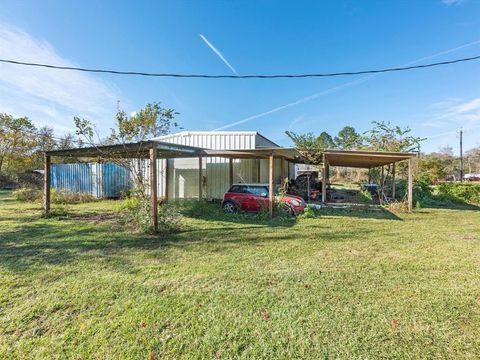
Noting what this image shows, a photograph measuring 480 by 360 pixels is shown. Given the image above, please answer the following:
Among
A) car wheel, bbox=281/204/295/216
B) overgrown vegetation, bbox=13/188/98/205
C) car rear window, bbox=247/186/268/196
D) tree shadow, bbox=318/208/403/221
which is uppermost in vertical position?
car rear window, bbox=247/186/268/196

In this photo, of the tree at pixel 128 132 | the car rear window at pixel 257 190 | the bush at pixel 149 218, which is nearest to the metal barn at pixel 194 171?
the tree at pixel 128 132

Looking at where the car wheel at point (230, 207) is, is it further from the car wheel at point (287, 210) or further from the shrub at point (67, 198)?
the shrub at point (67, 198)

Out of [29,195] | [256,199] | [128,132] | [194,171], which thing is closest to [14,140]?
[29,195]

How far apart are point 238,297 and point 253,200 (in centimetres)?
625

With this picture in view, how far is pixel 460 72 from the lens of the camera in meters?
10.4

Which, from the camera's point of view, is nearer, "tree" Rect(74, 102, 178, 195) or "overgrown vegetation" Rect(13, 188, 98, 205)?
"tree" Rect(74, 102, 178, 195)

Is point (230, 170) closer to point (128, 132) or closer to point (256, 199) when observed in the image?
point (256, 199)

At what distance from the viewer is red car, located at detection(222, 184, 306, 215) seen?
923 centimetres

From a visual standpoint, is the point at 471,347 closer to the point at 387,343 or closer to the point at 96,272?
the point at 387,343

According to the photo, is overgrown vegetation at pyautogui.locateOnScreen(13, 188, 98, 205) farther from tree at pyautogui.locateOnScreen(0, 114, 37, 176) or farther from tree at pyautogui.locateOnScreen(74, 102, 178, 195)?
tree at pyautogui.locateOnScreen(0, 114, 37, 176)

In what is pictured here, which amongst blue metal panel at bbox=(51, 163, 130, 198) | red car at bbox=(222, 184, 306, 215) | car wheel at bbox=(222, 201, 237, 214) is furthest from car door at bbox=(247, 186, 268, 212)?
blue metal panel at bbox=(51, 163, 130, 198)

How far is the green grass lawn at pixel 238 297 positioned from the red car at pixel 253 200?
123 inches

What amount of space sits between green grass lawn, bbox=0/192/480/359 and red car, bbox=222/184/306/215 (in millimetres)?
3135

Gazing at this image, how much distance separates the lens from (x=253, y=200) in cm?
937
